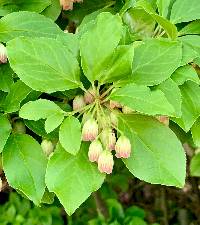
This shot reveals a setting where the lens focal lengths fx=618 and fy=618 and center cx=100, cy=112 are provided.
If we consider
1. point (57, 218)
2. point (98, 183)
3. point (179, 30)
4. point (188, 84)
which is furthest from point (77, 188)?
point (57, 218)

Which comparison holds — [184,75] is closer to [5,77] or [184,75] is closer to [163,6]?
[163,6]

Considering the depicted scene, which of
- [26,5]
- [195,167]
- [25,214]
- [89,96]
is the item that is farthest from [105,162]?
[25,214]

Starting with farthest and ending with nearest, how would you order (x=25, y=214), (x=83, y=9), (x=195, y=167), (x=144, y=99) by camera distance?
(x=25, y=214), (x=195, y=167), (x=83, y=9), (x=144, y=99)

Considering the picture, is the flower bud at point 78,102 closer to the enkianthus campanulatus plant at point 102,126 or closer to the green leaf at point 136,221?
the enkianthus campanulatus plant at point 102,126

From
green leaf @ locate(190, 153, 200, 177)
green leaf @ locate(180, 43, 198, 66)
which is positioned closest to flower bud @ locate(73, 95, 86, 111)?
green leaf @ locate(180, 43, 198, 66)

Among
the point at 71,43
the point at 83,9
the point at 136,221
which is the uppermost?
the point at 71,43

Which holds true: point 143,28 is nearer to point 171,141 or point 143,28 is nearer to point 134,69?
point 134,69

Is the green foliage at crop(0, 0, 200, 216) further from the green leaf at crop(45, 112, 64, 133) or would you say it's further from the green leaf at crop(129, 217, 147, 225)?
the green leaf at crop(129, 217, 147, 225)

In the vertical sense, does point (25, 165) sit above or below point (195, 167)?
above
